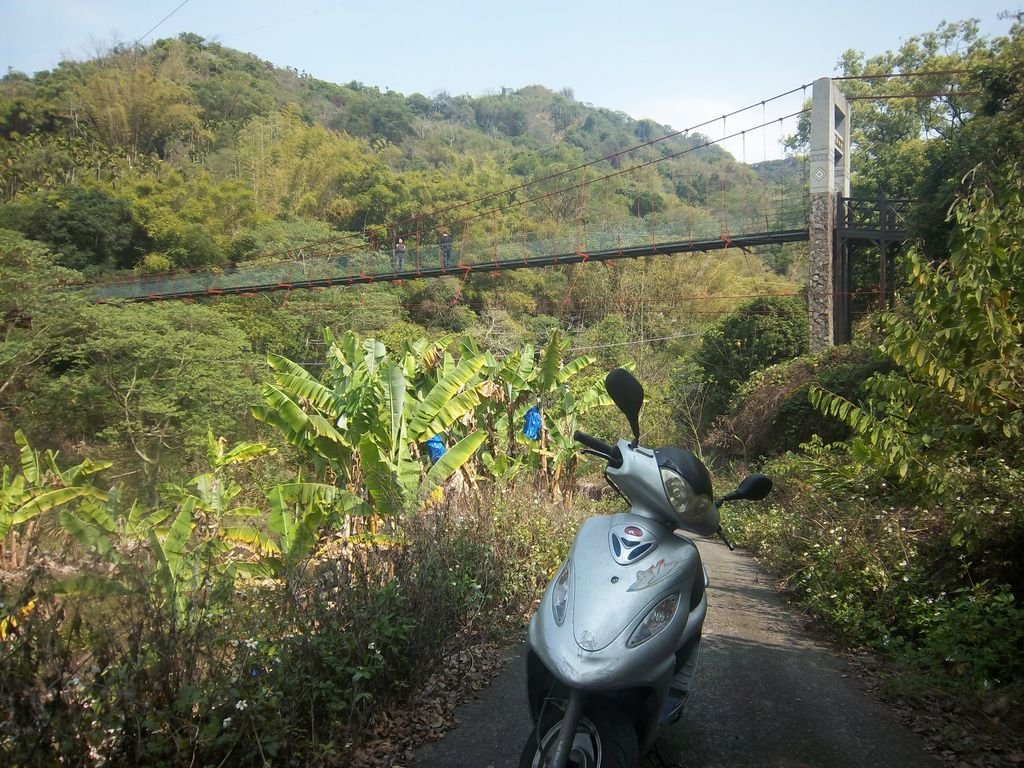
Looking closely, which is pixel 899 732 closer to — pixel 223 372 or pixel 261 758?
pixel 261 758

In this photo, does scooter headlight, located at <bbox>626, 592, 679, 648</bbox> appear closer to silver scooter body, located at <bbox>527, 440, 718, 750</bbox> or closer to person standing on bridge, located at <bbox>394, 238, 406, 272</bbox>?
silver scooter body, located at <bbox>527, 440, 718, 750</bbox>

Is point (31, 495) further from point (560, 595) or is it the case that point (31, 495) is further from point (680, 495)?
point (680, 495)

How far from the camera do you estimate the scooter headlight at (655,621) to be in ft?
8.85

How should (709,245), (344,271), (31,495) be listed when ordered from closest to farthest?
(31,495), (709,245), (344,271)

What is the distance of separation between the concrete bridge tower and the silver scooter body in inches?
816

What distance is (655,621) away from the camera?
278 centimetres

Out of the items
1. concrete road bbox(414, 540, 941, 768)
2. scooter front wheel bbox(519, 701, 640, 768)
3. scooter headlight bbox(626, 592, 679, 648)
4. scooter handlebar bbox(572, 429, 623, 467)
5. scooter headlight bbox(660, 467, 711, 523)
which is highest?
scooter handlebar bbox(572, 429, 623, 467)

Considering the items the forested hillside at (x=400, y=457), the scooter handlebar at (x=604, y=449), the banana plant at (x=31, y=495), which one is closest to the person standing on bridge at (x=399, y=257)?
the forested hillside at (x=400, y=457)

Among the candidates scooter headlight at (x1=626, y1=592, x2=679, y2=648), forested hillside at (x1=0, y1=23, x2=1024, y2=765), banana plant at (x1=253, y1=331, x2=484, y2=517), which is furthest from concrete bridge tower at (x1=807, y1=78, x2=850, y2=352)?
scooter headlight at (x1=626, y1=592, x2=679, y2=648)

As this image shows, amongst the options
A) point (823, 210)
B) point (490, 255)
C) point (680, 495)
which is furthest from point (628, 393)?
point (490, 255)

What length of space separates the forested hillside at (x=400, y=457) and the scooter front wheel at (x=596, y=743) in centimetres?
94

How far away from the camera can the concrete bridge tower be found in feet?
72.6

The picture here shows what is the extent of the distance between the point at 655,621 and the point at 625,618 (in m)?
0.14

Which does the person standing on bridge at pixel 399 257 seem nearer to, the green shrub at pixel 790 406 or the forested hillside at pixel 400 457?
the forested hillside at pixel 400 457
